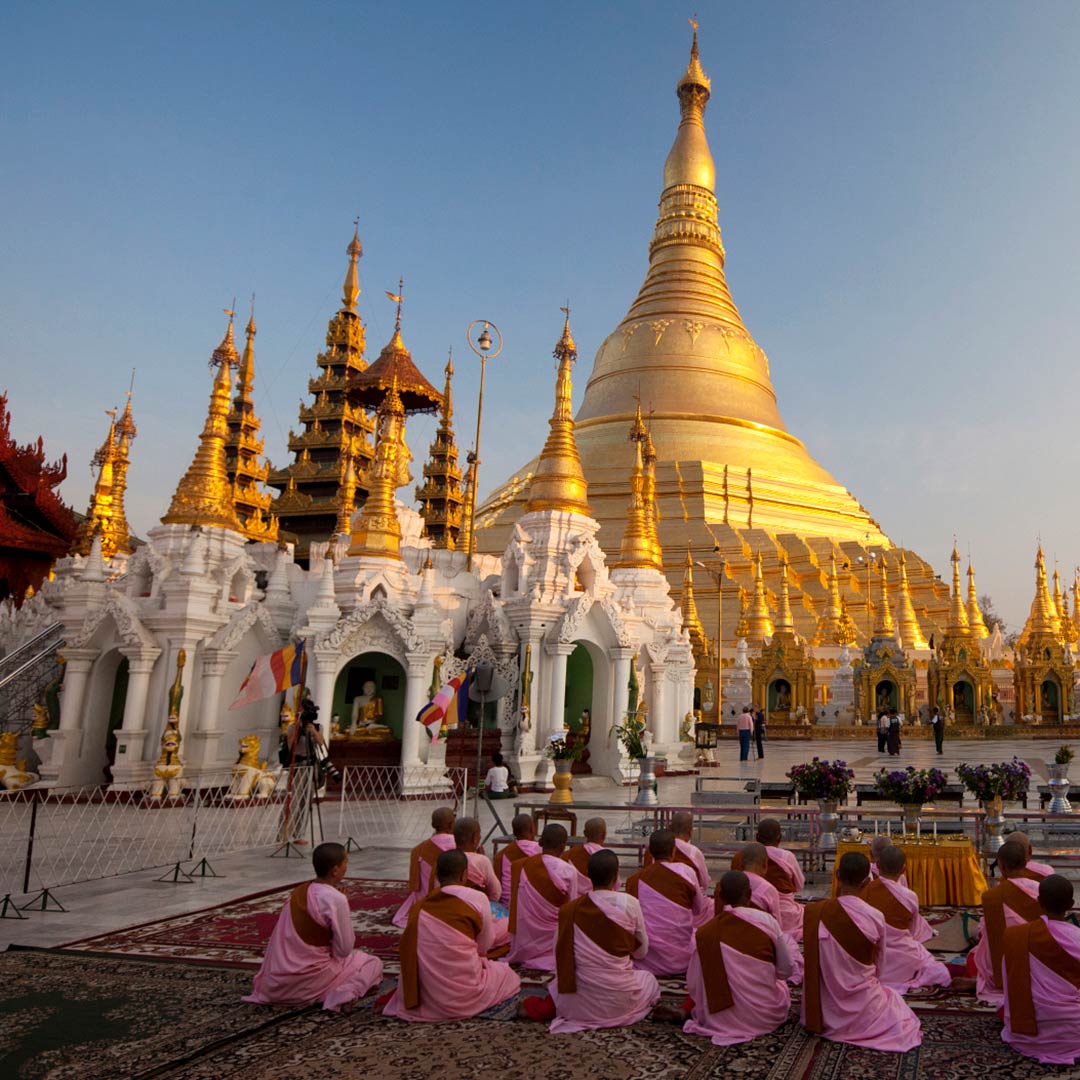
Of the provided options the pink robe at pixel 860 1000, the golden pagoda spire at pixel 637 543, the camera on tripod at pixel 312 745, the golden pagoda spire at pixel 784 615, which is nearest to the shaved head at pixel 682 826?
the pink robe at pixel 860 1000

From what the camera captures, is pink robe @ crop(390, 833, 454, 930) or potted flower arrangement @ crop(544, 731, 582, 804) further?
potted flower arrangement @ crop(544, 731, 582, 804)

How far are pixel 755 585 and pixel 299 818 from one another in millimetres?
30324

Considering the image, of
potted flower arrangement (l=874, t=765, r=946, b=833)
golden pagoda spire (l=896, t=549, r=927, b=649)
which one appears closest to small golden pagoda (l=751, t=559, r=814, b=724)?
golden pagoda spire (l=896, t=549, r=927, b=649)

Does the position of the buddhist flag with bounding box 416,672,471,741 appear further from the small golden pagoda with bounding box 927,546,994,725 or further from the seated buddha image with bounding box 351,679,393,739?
the small golden pagoda with bounding box 927,546,994,725

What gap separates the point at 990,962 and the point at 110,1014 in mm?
4611

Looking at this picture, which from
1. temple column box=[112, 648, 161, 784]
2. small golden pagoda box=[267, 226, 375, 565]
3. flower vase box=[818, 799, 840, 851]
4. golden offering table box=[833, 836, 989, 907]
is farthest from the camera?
small golden pagoda box=[267, 226, 375, 565]

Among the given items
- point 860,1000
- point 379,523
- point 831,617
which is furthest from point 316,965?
point 831,617

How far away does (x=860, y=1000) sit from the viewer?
191 inches

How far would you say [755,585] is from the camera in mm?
39312

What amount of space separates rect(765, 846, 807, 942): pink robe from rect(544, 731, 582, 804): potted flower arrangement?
23.9 ft

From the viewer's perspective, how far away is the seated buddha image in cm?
1634

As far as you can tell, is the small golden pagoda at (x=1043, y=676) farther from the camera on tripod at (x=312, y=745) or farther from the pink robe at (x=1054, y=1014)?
the pink robe at (x=1054, y=1014)

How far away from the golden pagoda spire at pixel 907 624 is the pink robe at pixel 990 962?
33388 mm

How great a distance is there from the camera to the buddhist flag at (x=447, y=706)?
1218 cm
